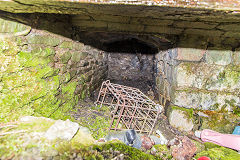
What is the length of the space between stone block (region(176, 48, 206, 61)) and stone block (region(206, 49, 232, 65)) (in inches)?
3.9

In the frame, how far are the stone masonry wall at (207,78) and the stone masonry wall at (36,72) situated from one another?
64.1 inches

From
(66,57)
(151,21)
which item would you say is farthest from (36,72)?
(151,21)

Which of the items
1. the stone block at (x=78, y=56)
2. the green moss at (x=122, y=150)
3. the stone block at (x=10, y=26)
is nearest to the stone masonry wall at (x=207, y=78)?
the green moss at (x=122, y=150)

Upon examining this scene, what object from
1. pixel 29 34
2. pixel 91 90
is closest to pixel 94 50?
pixel 91 90

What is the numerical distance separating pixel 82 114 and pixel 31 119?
0.97 metres

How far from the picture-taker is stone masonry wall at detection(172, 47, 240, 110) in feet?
6.26

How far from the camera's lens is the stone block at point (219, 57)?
74.4 inches

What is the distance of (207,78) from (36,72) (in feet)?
7.52

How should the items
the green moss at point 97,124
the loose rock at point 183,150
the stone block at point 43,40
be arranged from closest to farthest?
1. the stone block at point 43,40
2. the loose rock at point 183,150
3. the green moss at point 97,124

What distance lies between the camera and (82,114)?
2027 millimetres

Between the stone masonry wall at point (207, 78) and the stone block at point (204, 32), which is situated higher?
the stone block at point (204, 32)

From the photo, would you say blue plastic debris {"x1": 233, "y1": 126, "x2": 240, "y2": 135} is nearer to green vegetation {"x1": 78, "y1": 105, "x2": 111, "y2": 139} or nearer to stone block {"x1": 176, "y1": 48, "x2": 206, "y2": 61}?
stone block {"x1": 176, "y1": 48, "x2": 206, "y2": 61}

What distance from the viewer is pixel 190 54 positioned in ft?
6.32

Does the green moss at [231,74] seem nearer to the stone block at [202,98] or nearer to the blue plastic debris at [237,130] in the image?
the stone block at [202,98]
